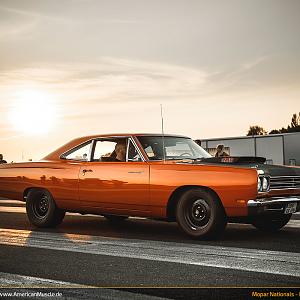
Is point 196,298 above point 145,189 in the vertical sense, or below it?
below

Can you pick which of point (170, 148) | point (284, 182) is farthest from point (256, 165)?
point (170, 148)

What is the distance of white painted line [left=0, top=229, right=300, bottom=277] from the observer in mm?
5316

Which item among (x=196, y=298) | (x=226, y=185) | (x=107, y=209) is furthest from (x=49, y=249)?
(x=196, y=298)

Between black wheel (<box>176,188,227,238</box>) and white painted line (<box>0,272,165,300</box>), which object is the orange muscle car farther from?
white painted line (<box>0,272,165,300</box>)

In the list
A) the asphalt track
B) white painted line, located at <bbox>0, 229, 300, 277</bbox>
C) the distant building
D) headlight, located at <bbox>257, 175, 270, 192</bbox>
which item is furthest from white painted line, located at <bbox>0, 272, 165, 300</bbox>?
the distant building

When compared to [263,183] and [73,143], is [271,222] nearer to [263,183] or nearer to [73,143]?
[263,183]

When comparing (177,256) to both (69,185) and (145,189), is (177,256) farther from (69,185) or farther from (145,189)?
(69,185)

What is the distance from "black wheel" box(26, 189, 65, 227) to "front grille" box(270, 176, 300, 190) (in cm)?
365

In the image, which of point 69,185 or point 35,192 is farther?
point 35,192

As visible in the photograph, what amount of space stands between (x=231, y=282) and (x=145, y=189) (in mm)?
3076

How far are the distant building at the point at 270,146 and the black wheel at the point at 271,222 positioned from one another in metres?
16.9

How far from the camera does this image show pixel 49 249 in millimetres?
6559

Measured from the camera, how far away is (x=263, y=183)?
6.80 meters

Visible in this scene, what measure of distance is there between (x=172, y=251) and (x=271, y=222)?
2.46 meters
